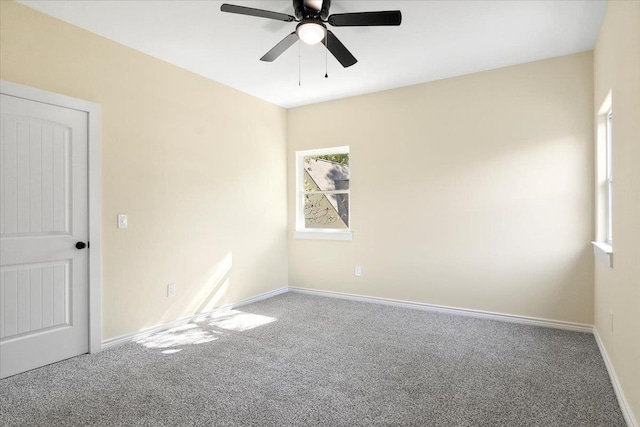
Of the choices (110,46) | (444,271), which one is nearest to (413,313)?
(444,271)

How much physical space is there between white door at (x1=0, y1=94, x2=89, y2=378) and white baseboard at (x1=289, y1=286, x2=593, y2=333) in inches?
113

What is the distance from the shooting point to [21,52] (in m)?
2.63

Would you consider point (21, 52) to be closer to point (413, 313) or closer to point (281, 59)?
point (281, 59)

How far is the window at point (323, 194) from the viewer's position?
16.2 feet

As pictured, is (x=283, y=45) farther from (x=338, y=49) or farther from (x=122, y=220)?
(x=122, y=220)

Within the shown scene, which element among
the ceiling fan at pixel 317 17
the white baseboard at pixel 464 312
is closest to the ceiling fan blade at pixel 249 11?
the ceiling fan at pixel 317 17

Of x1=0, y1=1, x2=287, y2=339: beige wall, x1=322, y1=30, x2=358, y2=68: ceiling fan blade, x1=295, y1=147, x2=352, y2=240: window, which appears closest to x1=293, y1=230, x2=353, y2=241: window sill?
x1=295, y1=147, x2=352, y2=240: window

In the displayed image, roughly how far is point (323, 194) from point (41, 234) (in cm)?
326

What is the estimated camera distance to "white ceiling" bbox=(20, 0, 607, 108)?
2.68 m

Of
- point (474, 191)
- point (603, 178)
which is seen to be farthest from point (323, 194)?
point (603, 178)

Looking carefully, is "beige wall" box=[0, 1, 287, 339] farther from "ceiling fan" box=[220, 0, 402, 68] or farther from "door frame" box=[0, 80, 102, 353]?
"ceiling fan" box=[220, 0, 402, 68]

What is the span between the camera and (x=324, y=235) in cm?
499

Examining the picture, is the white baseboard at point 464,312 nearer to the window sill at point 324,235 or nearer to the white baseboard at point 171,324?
the white baseboard at point 171,324

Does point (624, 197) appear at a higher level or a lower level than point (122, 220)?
higher
